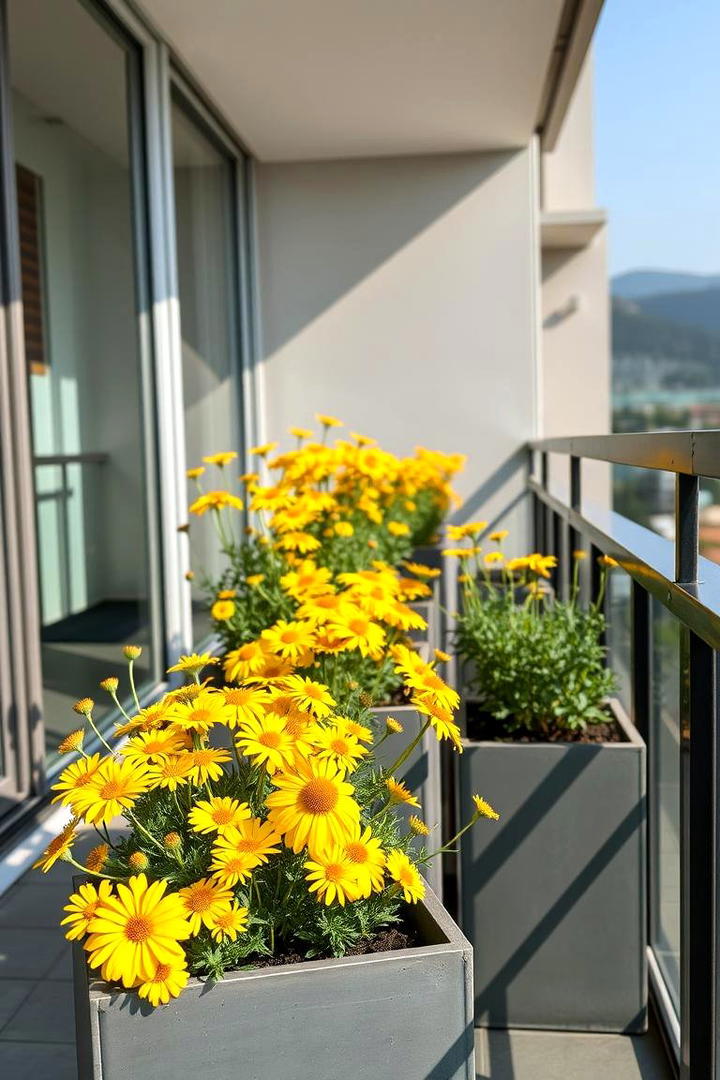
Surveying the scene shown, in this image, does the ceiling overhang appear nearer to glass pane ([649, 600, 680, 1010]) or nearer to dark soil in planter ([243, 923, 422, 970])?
glass pane ([649, 600, 680, 1010])

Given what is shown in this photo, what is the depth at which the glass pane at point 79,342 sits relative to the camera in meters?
2.99

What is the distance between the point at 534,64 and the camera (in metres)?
4.81

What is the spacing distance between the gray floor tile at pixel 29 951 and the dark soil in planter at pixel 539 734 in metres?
0.91

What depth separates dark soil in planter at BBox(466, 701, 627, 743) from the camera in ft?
6.66

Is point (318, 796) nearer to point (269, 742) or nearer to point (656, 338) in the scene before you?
point (269, 742)

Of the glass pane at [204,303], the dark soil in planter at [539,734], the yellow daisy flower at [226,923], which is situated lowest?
the dark soil in planter at [539,734]

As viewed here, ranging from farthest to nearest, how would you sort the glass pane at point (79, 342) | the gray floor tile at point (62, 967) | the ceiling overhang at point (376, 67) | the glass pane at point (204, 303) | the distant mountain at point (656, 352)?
the distant mountain at point (656, 352) → the glass pane at point (204, 303) → the ceiling overhang at point (376, 67) → the glass pane at point (79, 342) → the gray floor tile at point (62, 967)

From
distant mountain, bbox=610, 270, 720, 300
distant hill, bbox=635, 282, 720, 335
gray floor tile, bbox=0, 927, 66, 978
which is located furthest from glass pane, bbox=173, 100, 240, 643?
distant mountain, bbox=610, 270, 720, 300

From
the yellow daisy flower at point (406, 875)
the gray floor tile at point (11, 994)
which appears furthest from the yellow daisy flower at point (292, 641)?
the gray floor tile at point (11, 994)

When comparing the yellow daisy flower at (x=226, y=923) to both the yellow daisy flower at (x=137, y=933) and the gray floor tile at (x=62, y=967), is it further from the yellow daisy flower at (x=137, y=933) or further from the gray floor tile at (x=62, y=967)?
the gray floor tile at (x=62, y=967)

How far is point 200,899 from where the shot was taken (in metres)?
1.02

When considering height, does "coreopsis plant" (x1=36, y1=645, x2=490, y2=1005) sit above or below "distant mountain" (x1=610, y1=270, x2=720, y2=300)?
below

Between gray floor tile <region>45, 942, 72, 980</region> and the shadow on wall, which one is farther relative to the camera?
the shadow on wall

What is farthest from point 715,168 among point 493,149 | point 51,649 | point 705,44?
point 51,649
